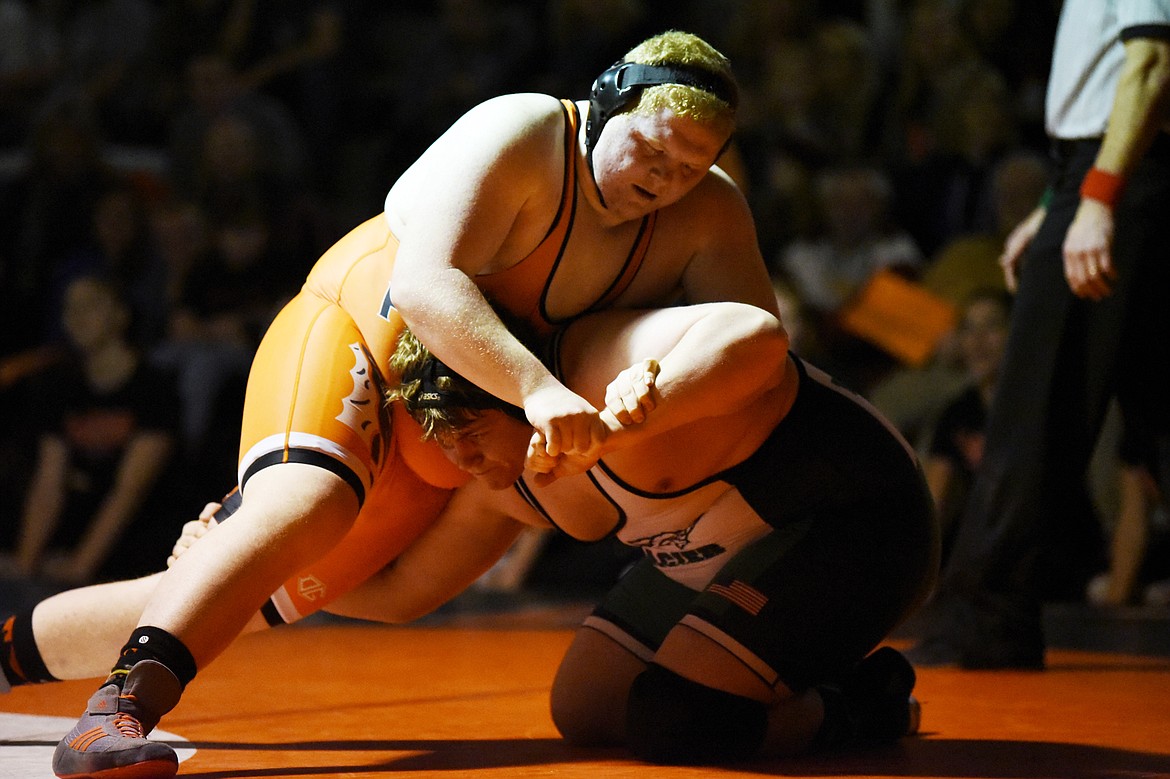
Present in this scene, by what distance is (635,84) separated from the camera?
1682mm

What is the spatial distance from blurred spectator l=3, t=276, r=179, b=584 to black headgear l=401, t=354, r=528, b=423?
2.87m

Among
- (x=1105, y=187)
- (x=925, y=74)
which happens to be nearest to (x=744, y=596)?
(x=1105, y=187)

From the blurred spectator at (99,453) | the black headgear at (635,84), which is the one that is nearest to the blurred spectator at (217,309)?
the blurred spectator at (99,453)

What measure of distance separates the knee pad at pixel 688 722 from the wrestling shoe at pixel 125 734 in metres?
0.55

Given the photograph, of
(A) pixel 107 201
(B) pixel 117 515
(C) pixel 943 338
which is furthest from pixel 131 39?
(C) pixel 943 338

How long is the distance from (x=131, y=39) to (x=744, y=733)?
4967mm

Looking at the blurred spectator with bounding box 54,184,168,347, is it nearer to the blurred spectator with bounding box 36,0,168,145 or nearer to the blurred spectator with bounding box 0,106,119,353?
the blurred spectator with bounding box 0,106,119,353

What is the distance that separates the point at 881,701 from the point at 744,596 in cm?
28

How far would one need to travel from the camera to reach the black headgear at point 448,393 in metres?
1.65

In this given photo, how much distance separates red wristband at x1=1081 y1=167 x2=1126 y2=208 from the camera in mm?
2473

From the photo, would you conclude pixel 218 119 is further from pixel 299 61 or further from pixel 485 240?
pixel 485 240

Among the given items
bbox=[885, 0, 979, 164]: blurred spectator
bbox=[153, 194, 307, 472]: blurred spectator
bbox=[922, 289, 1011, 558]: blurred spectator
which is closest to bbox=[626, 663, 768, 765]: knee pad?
bbox=[922, 289, 1011, 558]: blurred spectator

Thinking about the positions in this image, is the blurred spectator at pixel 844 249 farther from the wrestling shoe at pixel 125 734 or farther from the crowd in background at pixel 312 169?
the wrestling shoe at pixel 125 734

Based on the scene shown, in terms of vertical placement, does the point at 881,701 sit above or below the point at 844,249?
above
